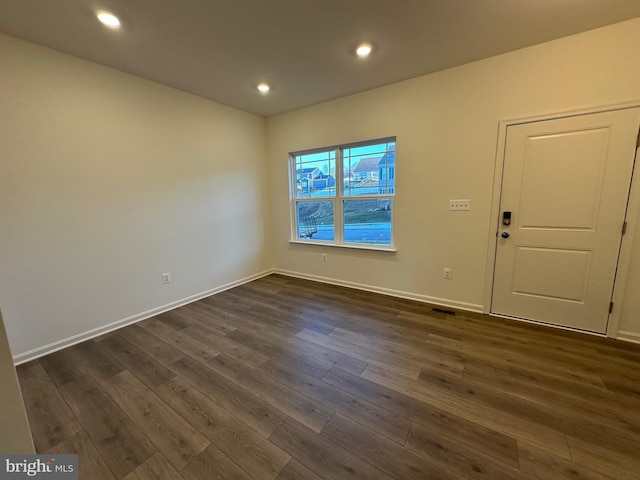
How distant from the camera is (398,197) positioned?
3205mm

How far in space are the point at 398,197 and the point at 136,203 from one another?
9.83 ft

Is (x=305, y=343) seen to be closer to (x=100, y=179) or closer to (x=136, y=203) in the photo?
(x=136, y=203)

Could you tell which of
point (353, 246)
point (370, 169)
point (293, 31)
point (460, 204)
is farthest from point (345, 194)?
point (293, 31)

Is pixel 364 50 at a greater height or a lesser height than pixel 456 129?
greater

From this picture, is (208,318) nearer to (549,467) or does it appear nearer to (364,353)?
(364,353)

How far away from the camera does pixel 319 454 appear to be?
1.33 meters

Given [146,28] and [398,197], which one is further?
[398,197]

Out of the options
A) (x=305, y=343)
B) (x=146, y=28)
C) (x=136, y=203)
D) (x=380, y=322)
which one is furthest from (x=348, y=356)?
(x=146, y=28)

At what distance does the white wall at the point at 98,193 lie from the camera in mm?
2111

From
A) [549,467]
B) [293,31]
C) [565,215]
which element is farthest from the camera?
[565,215]

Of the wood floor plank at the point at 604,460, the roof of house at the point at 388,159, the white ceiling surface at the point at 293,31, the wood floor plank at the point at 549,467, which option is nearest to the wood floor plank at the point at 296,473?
the wood floor plank at the point at 549,467

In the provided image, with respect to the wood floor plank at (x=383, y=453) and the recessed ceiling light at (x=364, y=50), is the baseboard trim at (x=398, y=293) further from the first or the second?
the recessed ceiling light at (x=364, y=50)

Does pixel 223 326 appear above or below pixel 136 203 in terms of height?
below

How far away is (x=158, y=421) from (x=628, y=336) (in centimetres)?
376
